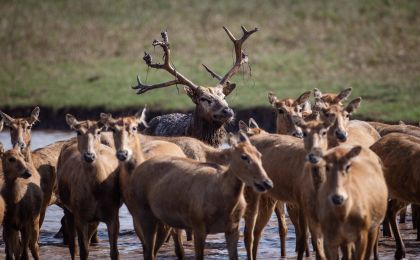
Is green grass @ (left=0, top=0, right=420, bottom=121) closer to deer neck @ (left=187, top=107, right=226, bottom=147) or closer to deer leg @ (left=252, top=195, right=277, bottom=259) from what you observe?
deer neck @ (left=187, top=107, right=226, bottom=147)

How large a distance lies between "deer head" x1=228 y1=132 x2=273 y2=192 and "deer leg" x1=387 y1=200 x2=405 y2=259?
Result: 314 cm

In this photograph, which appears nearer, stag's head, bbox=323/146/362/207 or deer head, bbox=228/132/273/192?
stag's head, bbox=323/146/362/207

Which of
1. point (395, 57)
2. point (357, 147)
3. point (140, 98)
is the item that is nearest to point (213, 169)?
point (357, 147)

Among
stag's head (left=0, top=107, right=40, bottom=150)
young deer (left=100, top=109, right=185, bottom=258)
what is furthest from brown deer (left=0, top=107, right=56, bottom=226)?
young deer (left=100, top=109, right=185, bottom=258)

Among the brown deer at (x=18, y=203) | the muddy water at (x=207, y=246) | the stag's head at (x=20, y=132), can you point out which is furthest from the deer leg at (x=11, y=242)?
the stag's head at (x=20, y=132)

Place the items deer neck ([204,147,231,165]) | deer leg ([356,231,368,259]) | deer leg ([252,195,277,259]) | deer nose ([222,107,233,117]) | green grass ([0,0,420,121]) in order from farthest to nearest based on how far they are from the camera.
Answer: green grass ([0,0,420,121])
deer nose ([222,107,233,117])
deer leg ([252,195,277,259])
deer neck ([204,147,231,165])
deer leg ([356,231,368,259])

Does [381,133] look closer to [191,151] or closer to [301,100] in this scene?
[301,100]

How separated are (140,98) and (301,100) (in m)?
19.1

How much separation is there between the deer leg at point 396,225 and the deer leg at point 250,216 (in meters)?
2.13

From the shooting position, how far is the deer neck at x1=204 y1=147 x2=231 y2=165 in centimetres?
1298

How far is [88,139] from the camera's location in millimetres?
13250

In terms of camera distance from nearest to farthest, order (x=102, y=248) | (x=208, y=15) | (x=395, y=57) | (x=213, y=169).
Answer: (x=213, y=169), (x=102, y=248), (x=395, y=57), (x=208, y=15)

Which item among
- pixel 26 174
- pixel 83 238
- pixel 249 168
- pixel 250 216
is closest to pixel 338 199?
pixel 249 168

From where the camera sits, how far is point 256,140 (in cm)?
1433
